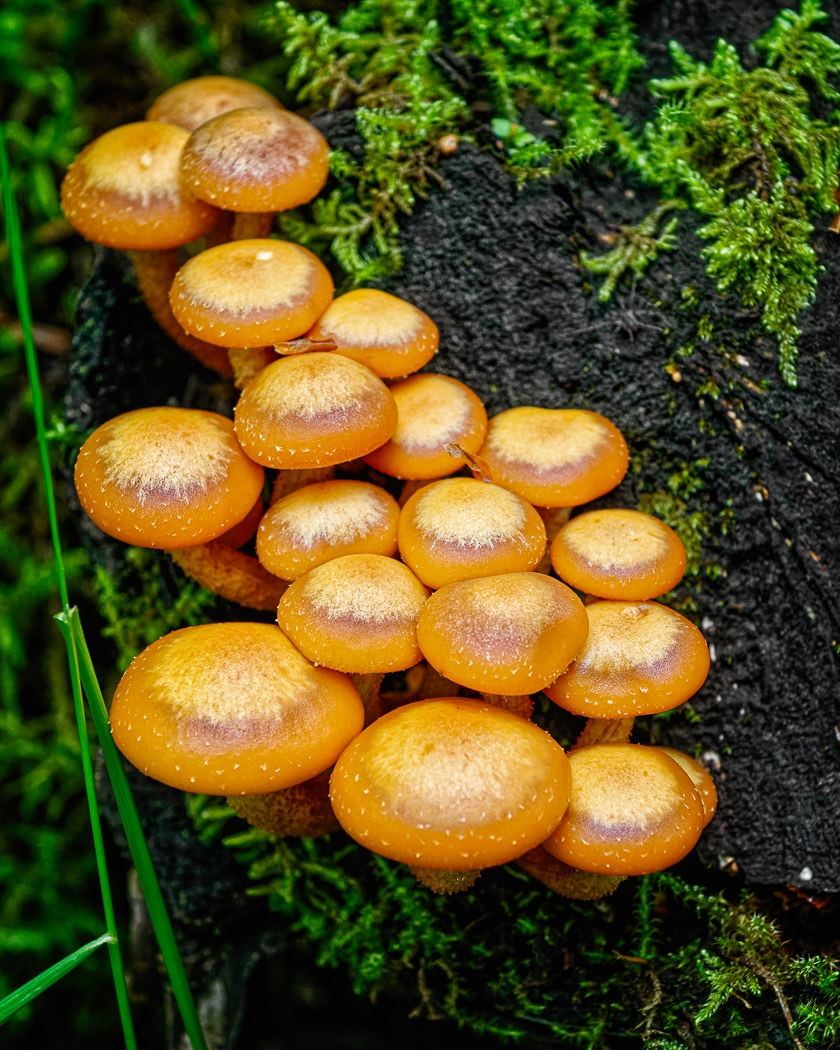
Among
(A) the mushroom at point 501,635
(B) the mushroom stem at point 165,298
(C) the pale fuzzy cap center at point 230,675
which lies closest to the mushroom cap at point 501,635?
(A) the mushroom at point 501,635

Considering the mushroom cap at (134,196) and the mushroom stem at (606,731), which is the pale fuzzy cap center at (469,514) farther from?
the mushroom cap at (134,196)

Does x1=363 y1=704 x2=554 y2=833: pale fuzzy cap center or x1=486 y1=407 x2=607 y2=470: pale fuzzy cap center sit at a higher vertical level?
x1=486 y1=407 x2=607 y2=470: pale fuzzy cap center

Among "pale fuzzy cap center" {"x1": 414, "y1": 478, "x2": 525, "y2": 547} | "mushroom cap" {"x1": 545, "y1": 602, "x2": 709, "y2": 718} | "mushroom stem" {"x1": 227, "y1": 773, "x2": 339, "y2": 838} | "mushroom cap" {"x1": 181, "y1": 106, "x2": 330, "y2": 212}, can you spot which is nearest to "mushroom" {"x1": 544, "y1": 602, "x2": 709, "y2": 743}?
"mushroom cap" {"x1": 545, "y1": 602, "x2": 709, "y2": 718}

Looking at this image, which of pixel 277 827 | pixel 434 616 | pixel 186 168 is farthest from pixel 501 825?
pixel 186 168

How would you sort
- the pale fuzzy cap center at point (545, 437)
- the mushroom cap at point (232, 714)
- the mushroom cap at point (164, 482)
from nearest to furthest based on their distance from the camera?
the mushroom cap at point (232, 714)
the mushroom cap at point (164, 482)
the pale fuzzy cap center at point (545, 437)

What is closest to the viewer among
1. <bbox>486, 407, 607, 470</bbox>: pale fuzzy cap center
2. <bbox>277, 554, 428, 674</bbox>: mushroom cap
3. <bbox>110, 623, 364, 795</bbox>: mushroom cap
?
<bbox>110, 623, 364, 795</bbox>: mushroom cap

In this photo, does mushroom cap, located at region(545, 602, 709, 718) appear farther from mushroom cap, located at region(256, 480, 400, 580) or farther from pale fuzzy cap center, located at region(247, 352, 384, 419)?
pale fuzzy cap center, located at region(247, 352, 384, 419)
